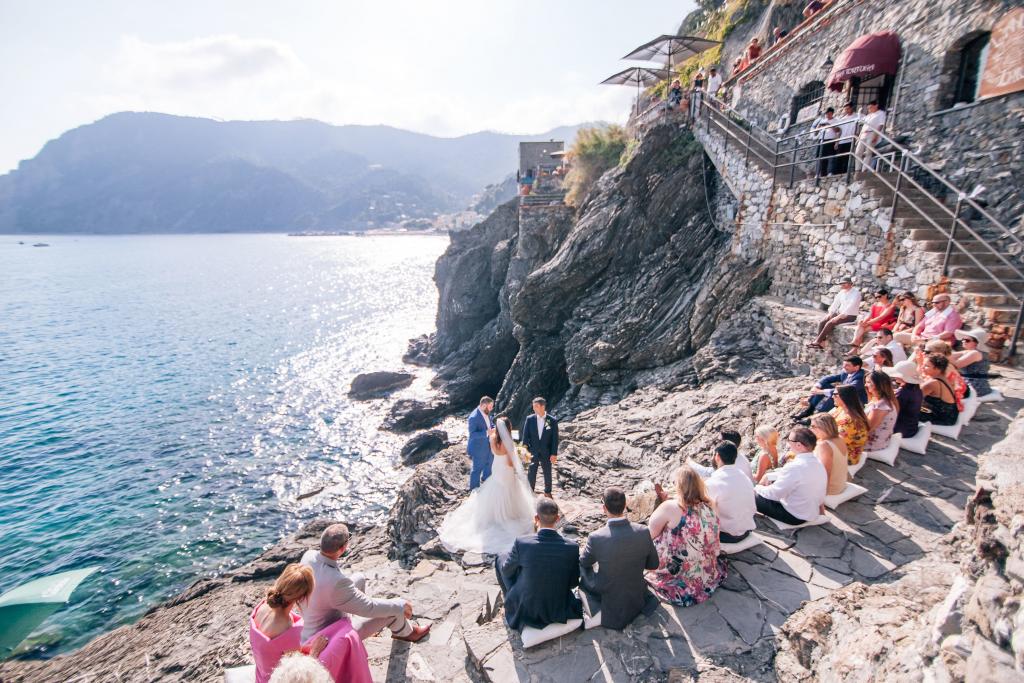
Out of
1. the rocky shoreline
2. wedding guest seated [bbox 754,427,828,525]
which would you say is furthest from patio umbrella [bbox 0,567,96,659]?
wedding guest seated [bbox 754,427,828,525]

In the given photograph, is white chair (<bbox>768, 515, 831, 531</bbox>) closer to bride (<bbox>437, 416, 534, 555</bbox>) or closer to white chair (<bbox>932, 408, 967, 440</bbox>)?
white chair (<bbox>932, 408, 967, 440</bbox>)

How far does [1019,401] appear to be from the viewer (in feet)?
25.1

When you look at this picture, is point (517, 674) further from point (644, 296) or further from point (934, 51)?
point (934, 51)

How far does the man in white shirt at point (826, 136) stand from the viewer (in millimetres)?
13023

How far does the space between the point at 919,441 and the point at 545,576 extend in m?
6.17

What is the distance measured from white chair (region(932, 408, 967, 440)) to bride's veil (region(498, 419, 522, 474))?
21.7 feet

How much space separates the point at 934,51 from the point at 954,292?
690 cm

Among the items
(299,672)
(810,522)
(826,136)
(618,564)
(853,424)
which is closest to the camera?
(299,672)

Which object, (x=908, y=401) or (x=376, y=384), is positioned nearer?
(x=908, y=401)

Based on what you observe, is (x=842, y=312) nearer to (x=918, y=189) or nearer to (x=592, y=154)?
(x=918, y=189)

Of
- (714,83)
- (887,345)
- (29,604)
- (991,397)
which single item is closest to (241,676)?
(887,345)

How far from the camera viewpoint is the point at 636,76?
25.0 metres

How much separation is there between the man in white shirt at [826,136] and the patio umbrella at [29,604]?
83.8 feet

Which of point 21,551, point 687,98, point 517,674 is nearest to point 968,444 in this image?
point 517,674
